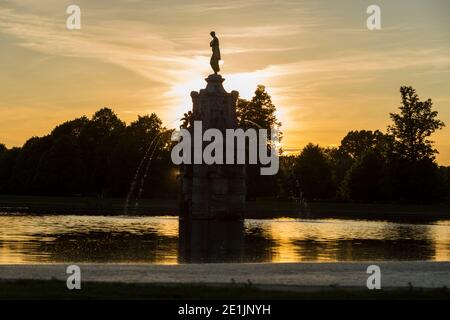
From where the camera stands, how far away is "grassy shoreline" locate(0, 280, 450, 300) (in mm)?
14867

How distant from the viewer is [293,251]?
29062 millimetres

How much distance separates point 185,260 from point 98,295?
1031 centimetres

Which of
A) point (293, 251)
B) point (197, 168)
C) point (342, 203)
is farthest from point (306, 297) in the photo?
point (342, 203)

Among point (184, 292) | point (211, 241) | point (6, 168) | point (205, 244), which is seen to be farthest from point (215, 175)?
point (6, 168)

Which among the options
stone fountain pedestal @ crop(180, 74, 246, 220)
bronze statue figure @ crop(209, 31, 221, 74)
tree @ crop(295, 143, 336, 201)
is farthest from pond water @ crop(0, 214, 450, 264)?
tree @ crop(295, 143, 336, 201)

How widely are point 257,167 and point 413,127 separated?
2309 centimetres

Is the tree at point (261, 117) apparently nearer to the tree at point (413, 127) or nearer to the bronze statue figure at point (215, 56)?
the tree at point (413, 127)

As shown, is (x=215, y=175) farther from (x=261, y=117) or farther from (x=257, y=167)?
(x=261, y=117)

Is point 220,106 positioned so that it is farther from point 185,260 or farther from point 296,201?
point 296,201

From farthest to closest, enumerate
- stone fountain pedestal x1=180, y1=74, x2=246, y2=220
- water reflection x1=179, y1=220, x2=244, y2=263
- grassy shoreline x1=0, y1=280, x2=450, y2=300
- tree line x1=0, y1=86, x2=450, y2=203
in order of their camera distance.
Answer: tree line x1=0, y1=86, x2=450, y2=203 → stone fountain pedestal x1=180, y1=74, x2=246, y2=220 → water reflection x1=179, y1=220, x2=244, y2=263 → grassy shoreline x1=0, y1=280, x2=450, y2=300

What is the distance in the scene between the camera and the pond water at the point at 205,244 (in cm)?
2598

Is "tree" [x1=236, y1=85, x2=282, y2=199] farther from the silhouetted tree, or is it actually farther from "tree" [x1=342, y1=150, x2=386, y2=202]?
the silhouetted tree

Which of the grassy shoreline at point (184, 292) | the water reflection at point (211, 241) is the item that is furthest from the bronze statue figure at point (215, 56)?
the grassy shoreline at point (184, 292)

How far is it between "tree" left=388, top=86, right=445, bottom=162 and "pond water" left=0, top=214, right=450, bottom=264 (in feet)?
184
